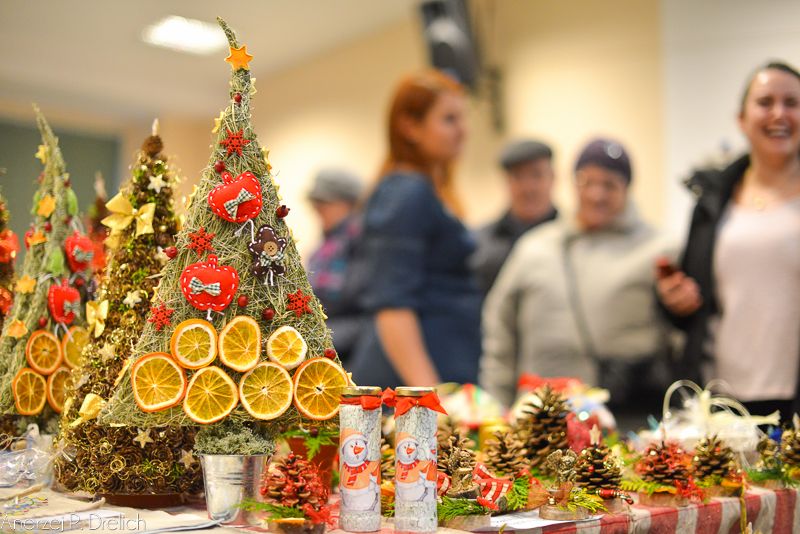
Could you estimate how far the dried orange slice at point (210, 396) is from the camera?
111 centimetres

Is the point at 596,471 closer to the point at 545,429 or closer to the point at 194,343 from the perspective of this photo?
the point at 545,429

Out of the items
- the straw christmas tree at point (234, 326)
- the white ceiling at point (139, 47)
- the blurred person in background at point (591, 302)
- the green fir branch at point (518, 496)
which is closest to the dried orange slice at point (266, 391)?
the straw christmas tree at point (234, 326)

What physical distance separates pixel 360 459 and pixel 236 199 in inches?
15.0

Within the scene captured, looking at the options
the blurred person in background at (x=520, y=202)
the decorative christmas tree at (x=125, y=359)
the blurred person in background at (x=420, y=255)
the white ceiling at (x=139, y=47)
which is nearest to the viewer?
the decorative christmas tree at (x=125, y=359)

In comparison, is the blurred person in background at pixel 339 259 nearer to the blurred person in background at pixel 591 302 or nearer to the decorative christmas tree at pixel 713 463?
the blurred person in background at pixel 591 302

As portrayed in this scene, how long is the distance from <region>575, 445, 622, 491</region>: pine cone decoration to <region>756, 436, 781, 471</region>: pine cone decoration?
15.9 inches

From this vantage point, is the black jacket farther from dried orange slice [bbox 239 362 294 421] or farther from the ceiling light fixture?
the ceiling light fixture

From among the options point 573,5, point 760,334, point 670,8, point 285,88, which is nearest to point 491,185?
point 573,5

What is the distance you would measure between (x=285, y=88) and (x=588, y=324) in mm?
4980

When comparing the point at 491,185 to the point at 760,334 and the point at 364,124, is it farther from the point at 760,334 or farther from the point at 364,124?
the point at 760,334

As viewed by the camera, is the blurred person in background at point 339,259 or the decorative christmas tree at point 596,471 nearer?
the decorative christmas tree at point 596,471

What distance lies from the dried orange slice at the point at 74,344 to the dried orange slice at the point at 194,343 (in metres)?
0.41

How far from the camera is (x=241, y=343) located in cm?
115

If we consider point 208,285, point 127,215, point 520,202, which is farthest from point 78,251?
point 520,202
